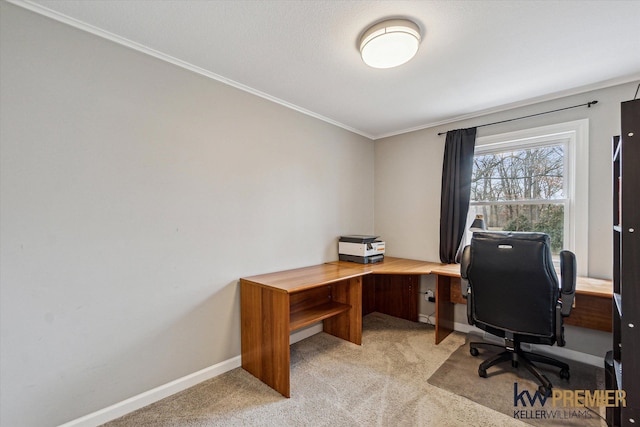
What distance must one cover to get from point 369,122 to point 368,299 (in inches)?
86.0

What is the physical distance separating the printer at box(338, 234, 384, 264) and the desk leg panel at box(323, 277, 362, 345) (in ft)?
1.15

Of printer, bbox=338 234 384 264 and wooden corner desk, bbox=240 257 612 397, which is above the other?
printer, bbox=338 234 384 264

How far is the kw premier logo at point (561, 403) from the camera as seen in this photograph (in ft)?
5.58

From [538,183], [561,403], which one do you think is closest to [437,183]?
[538,183]

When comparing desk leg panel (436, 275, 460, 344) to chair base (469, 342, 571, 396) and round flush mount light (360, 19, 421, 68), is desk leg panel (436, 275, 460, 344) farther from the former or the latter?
round flush mount light (360, 19, 421, 68)

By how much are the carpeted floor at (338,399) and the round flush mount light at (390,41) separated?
219cm

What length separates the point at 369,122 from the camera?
324 cm

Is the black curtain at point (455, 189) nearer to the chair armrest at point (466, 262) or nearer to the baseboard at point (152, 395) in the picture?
the chair armrest at point (466, 262)

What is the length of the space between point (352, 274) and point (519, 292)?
1.22m

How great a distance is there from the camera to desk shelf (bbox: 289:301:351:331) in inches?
88.7

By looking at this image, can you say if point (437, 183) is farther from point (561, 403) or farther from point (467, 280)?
point (561, 403)

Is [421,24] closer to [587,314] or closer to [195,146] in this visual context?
[195,146]

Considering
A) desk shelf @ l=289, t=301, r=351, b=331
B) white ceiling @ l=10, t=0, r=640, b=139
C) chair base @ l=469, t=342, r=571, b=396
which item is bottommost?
chair base @ l=469, t=342, r=571, b=396

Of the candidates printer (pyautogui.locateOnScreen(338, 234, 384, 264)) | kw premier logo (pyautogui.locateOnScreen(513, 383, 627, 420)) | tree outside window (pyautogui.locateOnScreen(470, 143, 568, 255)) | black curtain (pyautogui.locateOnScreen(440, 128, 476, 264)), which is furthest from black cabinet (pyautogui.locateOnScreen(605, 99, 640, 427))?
printer (pyautogui.locateOnScreen(338, 234, 384, 264))
